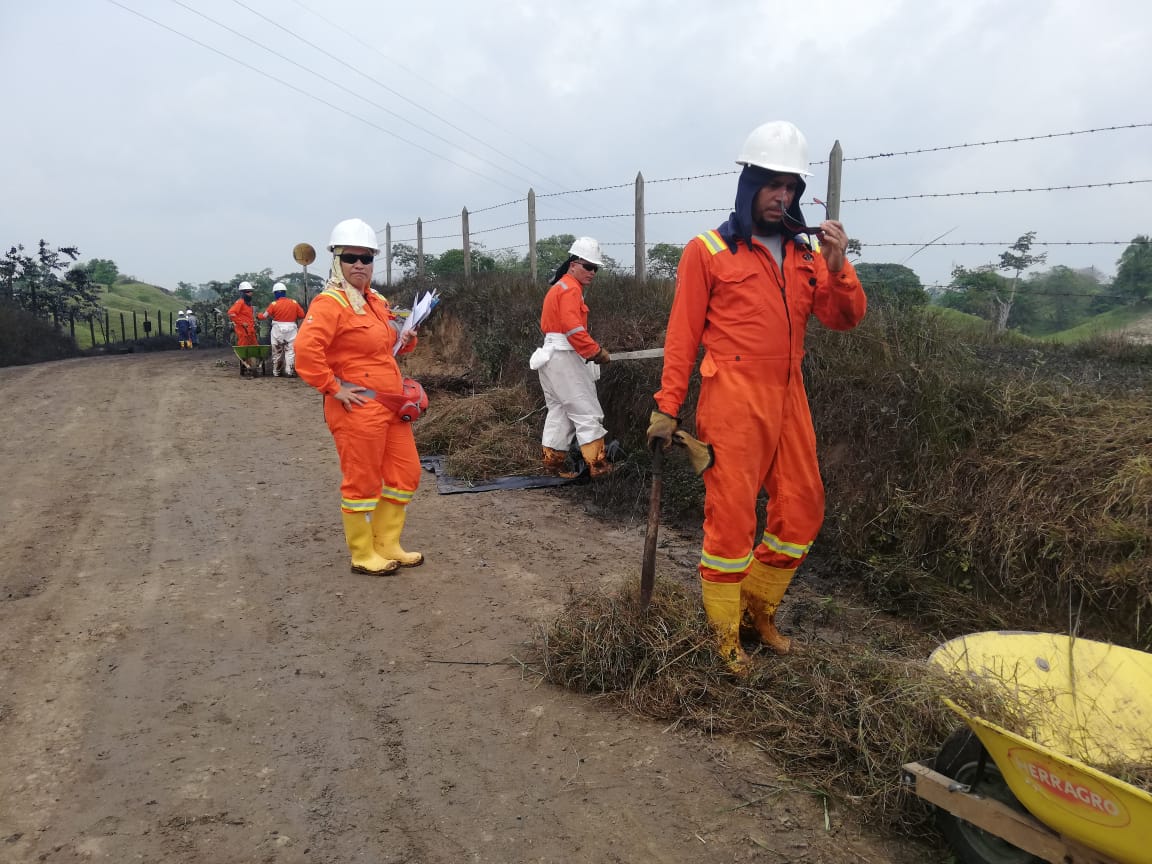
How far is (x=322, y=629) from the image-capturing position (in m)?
4.41

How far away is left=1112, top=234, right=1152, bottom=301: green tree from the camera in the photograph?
604cm

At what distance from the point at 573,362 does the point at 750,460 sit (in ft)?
13.7

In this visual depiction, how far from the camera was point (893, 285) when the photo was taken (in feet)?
21.6

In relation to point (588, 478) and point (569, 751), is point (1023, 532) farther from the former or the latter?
point (588, 478)

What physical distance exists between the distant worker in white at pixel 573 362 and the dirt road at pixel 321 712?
3.38 ft

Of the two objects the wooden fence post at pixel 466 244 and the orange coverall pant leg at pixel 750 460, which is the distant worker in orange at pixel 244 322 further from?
the orange coverall pant leg at pixel 750 460

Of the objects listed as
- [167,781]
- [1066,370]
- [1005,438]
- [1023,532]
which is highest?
[1066,370]

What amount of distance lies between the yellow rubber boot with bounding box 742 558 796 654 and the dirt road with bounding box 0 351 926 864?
2.09 feet

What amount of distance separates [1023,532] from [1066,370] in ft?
6.08

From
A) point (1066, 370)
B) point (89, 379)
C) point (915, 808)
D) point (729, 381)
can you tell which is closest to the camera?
point (915, 808)

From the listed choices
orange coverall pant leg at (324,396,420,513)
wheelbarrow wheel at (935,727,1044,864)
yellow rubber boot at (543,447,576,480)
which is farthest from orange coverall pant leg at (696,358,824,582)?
yellow rubber boot at (543,447,576,480)

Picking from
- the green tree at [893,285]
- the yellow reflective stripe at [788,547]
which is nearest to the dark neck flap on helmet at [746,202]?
the yellow reflective stripe at [788,547]

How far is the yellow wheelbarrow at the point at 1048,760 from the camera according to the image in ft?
6.38

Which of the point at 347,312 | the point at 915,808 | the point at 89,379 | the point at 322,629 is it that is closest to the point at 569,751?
the point at 915,808
